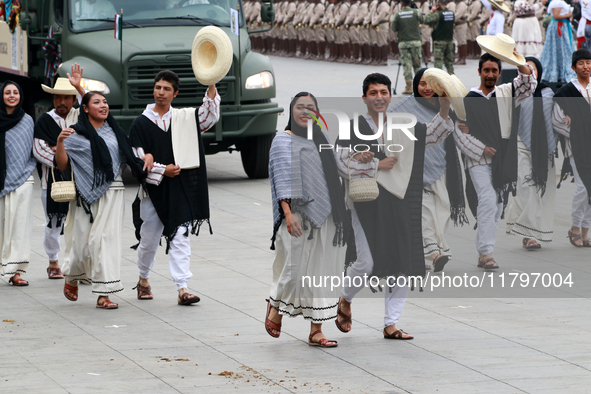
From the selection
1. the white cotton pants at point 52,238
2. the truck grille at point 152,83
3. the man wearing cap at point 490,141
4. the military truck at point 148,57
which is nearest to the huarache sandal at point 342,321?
the man wearing cap at point 490,141

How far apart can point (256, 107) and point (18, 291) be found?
19.2ft

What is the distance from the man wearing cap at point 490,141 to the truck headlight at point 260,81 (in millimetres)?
5032

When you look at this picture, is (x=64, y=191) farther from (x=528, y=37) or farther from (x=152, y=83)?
(x=528, y=37)

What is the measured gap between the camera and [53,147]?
316 inches

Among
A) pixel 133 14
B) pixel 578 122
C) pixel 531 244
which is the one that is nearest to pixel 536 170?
pixel 578 122

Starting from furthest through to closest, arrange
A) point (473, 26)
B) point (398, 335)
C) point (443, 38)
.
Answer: point (473, 26) < point (443, 38) < point (398, 335)

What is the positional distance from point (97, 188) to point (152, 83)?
5.54 meters

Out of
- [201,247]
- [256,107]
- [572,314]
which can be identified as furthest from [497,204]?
[256,107]

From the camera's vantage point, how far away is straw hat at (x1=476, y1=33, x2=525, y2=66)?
25.5ft

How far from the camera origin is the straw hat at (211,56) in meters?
7.03

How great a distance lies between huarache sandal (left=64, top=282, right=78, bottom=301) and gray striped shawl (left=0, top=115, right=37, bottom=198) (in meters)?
1.10

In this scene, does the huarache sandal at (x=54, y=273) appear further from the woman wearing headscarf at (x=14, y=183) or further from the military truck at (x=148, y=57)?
the military truck at (x=148, y=57)

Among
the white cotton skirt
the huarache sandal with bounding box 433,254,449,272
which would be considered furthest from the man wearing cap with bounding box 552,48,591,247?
the white cotton skirt

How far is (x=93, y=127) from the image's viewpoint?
7.16 meters
